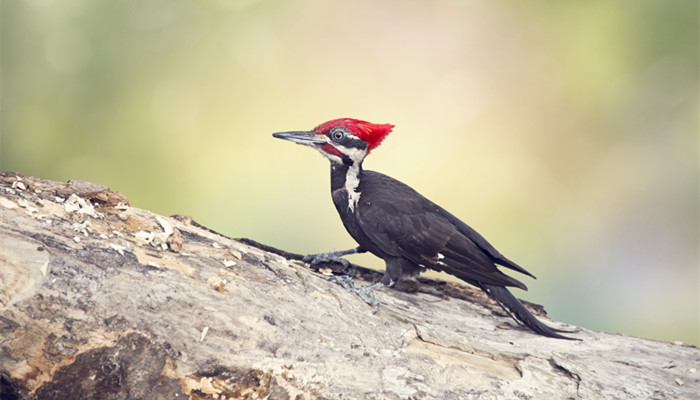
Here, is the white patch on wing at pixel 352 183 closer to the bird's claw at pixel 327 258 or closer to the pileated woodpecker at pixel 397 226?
the pileated woodpecker at pixel 397 226

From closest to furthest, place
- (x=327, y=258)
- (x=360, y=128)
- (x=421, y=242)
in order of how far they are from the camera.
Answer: (x=421, y=242) → (x=360, y=128) → (x=327, y=258)

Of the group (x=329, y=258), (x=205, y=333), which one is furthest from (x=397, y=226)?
(x=205, y=333)

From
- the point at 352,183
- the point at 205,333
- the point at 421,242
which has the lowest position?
the point at 205,333

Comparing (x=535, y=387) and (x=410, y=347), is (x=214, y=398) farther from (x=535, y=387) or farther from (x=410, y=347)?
(x=535, y=387)

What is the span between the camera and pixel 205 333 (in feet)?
6.01

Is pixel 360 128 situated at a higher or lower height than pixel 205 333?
higher

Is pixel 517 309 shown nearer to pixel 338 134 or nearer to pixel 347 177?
pixel 347 177

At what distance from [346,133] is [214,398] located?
4.43 ft

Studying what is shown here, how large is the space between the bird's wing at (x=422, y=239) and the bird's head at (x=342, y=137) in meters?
0.23

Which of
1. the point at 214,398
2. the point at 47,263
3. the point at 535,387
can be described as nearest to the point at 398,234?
the point at 535,387

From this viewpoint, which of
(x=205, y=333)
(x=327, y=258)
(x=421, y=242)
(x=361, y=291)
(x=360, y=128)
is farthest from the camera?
(x=327, y=258)

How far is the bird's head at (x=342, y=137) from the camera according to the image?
272 cm

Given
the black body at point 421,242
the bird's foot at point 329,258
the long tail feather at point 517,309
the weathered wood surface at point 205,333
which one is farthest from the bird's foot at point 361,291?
the long tail feather at point 517,309

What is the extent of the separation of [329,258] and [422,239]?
20.4 inches
